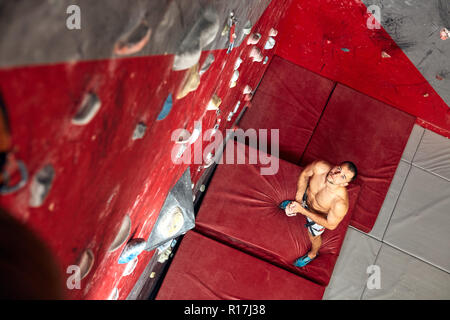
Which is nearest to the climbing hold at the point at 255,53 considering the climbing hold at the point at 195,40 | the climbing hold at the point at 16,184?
the climbing hold at the point at 195,40

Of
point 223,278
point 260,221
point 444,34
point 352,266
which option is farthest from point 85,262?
point 444,34

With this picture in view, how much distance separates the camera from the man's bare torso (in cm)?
241

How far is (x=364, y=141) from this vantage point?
319cm

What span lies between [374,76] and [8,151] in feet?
12.4

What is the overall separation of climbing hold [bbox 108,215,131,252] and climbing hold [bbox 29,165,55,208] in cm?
59

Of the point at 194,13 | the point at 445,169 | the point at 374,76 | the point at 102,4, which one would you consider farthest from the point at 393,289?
the point at 102,4

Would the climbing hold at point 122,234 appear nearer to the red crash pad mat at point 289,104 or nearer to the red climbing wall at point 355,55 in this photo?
the red crash pad mat at point 289,104

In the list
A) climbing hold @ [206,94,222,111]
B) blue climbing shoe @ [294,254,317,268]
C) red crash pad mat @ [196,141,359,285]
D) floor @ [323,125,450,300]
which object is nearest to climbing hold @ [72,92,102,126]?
climbing hold @ [206,94,222,111]

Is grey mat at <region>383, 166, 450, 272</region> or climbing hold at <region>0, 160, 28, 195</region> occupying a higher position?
climbing hold at <region>0, 160, 28, 195</region>

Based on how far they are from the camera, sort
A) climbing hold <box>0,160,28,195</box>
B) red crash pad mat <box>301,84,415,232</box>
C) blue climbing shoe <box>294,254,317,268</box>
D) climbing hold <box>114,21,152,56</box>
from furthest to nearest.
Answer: red crash pad mat <box>301,84,415,232</box>, blue climbing shoe <box>294,254,317,268</box>, climbing hold <box>114,21,152,56</box>, climbing hold <box>0,160,28,195</box>

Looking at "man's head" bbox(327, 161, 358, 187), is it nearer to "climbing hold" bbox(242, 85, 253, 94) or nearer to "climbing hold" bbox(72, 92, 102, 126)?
"climbing hold" bbox(242, 85, 253, 94)

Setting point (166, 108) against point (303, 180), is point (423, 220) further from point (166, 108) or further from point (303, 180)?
point (166, 108)

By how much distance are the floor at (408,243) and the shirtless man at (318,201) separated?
2.15 ft

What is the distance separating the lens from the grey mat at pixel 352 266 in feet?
9.37
